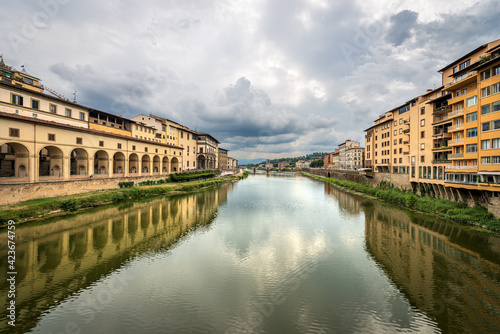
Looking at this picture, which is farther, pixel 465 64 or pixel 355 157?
pixel 355 157

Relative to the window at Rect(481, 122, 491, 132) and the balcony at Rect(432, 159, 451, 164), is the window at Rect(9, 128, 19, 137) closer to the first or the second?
the window at Rect(481, 122, 491, 132)

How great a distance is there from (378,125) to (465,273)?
164 ft

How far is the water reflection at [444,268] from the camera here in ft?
31.0

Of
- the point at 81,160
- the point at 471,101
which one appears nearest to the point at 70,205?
the point at 81,160

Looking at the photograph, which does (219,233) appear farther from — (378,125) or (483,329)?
(378,125)

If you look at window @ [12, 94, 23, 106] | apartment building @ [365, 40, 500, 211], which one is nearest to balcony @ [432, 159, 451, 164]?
apartment building @ [365, 40, 500, 211]

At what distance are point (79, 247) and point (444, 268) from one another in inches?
1018

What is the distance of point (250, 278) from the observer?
12117 mm

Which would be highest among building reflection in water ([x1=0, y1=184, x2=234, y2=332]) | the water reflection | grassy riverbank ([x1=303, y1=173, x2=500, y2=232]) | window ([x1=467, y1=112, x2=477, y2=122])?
window ([x1=467, y1=112, x2=477, y2=122])

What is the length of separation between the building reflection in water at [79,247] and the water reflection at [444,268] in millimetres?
16334

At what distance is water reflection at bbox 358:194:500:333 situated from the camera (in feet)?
31.0

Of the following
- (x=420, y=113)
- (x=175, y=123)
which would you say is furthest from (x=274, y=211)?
(x=175, y=123)

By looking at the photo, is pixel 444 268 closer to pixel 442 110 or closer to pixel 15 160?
pixel 442 110

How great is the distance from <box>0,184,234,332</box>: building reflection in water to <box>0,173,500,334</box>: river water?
0.09 metres
